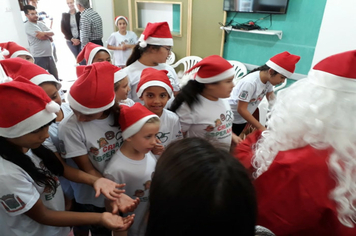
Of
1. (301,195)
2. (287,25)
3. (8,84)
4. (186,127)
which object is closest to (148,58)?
(186,127)

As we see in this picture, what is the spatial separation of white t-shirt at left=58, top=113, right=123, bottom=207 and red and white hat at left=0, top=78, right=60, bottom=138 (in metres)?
0.22

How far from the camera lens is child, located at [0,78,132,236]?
0.79 metres

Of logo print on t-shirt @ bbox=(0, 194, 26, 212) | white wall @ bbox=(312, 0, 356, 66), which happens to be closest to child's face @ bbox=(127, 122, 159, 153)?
logo print on t-shirt @ bbox=(0, 194, 26, 212)

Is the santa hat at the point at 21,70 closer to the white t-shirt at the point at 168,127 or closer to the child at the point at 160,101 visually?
the child at the point at 160,101

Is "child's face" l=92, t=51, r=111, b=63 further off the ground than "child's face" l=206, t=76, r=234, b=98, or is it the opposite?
"child's face" l=92, t=51, r=111, b=63

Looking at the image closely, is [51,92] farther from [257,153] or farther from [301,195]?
[301,195]

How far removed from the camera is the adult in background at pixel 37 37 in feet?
10.7

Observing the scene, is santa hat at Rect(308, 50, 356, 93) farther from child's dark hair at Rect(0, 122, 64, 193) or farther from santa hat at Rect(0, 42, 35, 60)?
santa hat at Rect(0, 42, 35, 60)

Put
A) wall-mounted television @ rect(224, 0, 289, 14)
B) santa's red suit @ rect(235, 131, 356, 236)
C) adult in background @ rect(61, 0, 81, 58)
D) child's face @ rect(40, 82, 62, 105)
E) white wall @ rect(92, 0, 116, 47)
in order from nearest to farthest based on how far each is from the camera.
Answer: santa's red suit @ rect(235, 131, 356, 236)
child's face @ rect(40, 82, 62, 105)
wall-mounted television @ rect(224, 0, 289, 14)
adult in background @ rect(61, 0, 81, 58)
white wall @ rect(92, 0, 116, 47)

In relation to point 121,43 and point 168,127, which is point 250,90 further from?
point 121,43

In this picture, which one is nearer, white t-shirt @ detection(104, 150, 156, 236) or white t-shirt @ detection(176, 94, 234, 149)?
white t-shirt @ detection(104, 150, 156, 236)

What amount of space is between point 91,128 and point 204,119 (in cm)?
67

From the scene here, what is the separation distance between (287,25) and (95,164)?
2.91 metres

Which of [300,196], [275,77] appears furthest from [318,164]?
[275,77]
